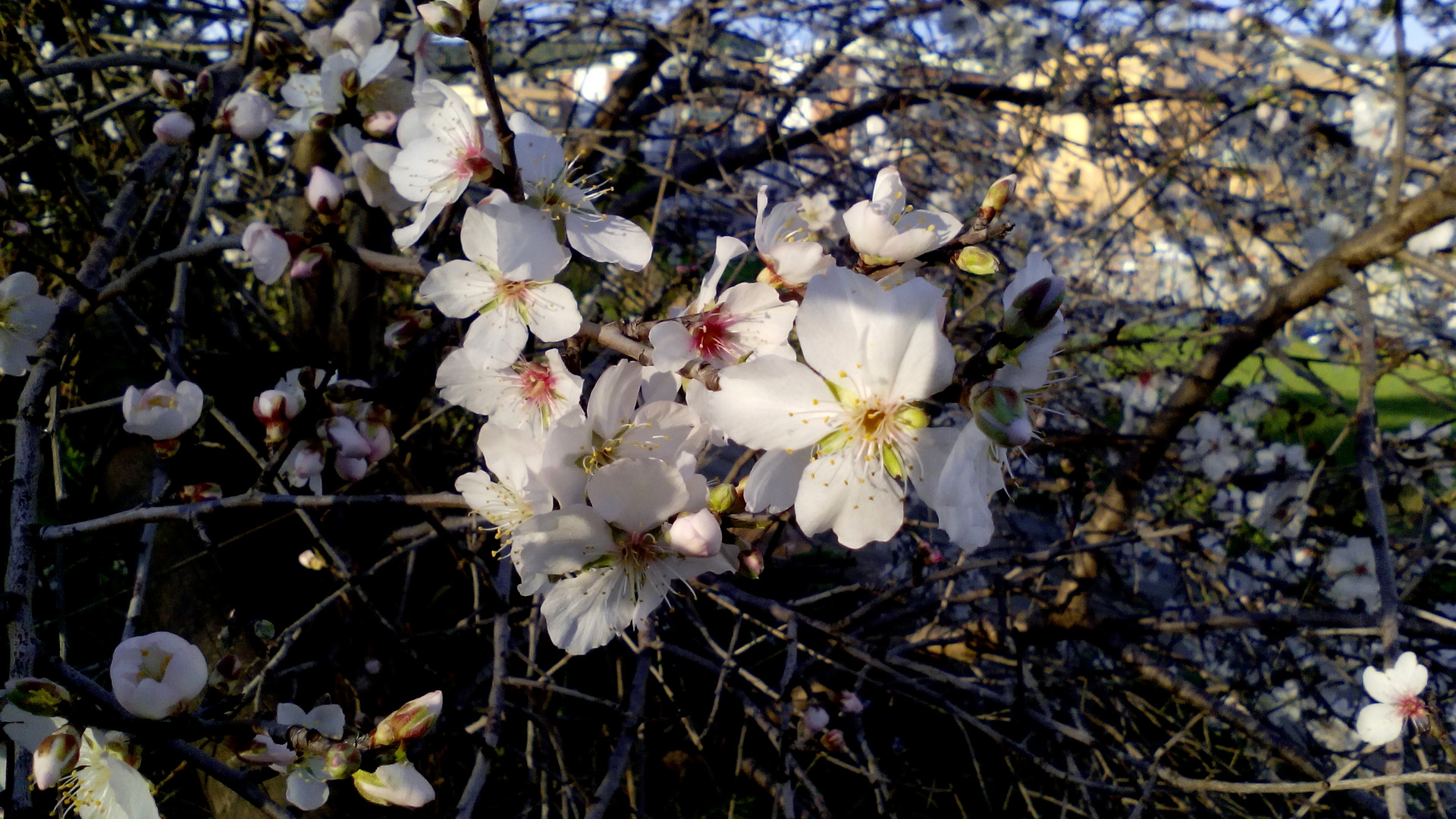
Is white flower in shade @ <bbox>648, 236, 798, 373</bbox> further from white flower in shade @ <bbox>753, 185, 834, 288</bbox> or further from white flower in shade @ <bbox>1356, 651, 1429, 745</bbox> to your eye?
white flower in shade @ <bbox>1356, 651, 1429, 745</bbox>

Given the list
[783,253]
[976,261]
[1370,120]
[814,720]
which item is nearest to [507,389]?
[783,253]

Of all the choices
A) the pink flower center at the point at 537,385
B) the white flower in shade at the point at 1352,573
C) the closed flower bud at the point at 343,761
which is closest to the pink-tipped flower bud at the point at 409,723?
the closed flower bud at the point at 343,761

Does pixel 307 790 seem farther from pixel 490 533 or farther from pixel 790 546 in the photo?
pixel 790 546

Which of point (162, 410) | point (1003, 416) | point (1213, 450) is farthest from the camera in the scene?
point (1213, 450)

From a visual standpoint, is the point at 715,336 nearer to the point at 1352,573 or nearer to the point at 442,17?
the point at 442,17

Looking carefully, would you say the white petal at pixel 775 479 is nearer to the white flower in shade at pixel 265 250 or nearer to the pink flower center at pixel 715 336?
the pink flower center at pixel 715 336

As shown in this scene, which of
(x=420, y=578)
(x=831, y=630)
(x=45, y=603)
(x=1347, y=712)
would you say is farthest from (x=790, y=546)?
(x=1347, y=712)
